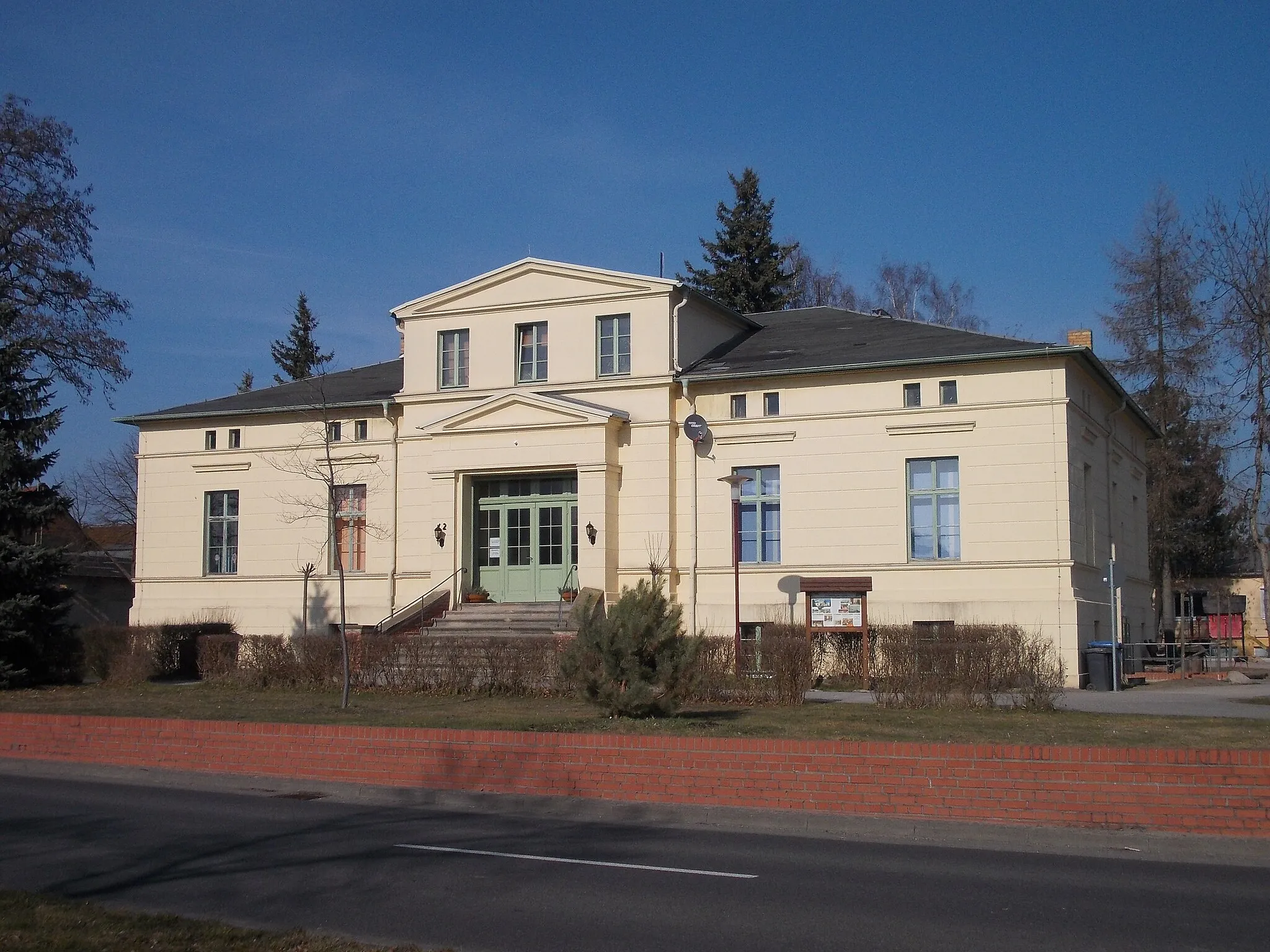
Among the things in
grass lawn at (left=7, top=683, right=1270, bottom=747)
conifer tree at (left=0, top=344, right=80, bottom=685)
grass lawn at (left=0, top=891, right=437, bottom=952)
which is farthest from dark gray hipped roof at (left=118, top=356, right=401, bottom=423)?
grass lawn at (left=0, top=891, right=437, bottom=952)

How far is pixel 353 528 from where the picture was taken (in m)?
32.2

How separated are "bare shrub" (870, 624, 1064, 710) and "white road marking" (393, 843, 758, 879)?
27.2 ft

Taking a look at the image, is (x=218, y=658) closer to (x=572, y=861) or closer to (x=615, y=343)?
(x=615, y=343)

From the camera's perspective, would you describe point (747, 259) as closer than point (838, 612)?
No

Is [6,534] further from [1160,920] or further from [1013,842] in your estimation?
[1160,920]

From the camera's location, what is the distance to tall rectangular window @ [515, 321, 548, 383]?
30438mm

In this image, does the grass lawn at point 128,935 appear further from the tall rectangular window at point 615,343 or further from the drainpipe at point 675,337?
the tall rectangular window at point 615,343

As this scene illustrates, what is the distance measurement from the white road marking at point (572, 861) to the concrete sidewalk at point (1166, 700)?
29.2 ft

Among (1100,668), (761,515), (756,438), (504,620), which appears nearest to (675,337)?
(756,438)

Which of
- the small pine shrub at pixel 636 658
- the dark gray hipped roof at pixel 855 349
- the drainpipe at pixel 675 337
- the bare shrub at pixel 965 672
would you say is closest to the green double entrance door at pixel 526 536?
the drainpipe at pixel 675 337

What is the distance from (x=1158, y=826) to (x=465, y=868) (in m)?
6.00

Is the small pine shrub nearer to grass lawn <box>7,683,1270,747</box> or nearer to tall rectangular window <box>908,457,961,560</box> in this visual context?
grass lawn <box>7,683,1270,747</box>

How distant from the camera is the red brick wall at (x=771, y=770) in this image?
10.8 m

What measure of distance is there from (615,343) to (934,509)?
8569mm
